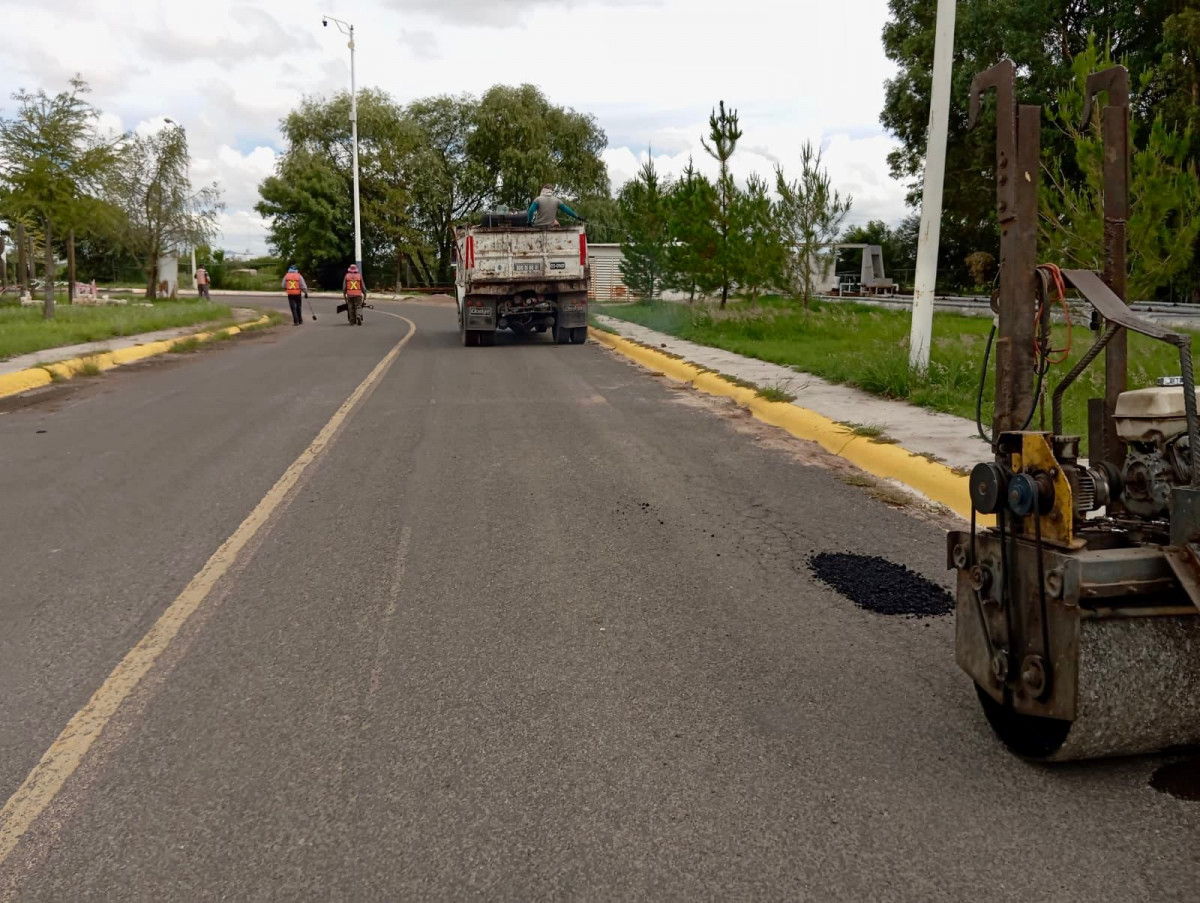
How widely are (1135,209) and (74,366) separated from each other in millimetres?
14605

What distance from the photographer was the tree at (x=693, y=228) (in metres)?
25.0

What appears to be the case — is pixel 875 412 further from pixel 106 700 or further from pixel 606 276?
pixel 606 276

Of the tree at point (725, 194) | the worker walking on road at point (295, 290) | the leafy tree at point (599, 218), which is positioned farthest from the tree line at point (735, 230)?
the leafy tree at point (599, 218)

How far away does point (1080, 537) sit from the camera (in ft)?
10.1

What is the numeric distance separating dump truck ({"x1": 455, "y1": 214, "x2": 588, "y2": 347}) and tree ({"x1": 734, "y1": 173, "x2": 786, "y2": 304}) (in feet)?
12.3

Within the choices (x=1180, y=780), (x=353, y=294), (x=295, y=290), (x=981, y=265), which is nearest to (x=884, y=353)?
(x=1180, y=780)

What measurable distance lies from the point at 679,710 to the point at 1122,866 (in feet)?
4.89

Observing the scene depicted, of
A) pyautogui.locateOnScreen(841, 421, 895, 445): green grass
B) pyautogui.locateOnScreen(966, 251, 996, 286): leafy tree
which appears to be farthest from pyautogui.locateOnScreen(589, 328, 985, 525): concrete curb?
pyautogui.locateOnScreen(966, 251, 996, 286): leafy tree

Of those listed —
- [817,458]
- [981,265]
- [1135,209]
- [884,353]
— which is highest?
[981,265]

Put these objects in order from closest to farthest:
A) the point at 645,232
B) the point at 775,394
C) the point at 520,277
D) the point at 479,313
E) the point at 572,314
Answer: the point at 775,394, the point at 479,313, the point at 520,277, the point at 572,314, the point at 645,232

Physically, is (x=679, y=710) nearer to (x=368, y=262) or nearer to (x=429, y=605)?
(x=429, y=605)

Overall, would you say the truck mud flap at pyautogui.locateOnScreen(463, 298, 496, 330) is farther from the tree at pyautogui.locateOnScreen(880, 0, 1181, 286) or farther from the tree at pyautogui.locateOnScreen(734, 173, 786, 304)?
the tree at pyautogui.locateOnScreen(880, 0, 1181, 286)

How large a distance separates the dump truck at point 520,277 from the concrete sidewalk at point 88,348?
6408 millimetres

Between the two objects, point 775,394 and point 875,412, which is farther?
point 775,394
